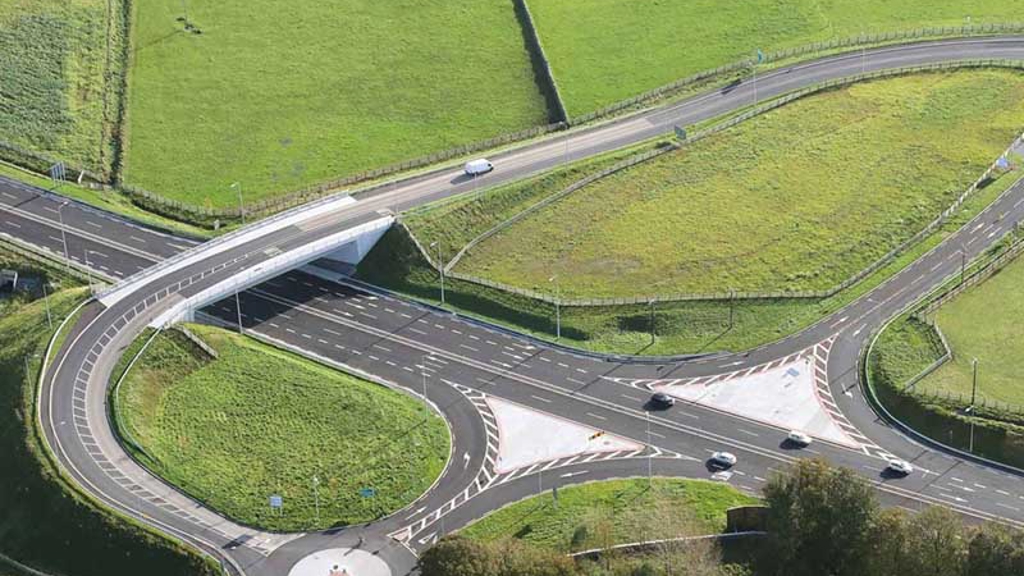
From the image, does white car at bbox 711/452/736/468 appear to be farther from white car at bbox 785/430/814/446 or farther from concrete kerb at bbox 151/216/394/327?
concrete kerb at bbox 151/216/394/327

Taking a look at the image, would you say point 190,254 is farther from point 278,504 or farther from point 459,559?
point 459,559

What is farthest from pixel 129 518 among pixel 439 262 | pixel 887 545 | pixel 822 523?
pixel 887 545

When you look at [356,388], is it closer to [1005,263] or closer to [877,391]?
[877,391]

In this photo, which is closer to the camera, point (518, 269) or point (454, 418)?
point (454, 418)

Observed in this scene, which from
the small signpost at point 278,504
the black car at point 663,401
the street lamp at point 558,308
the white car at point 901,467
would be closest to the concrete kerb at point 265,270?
the street lamp at point 558,308

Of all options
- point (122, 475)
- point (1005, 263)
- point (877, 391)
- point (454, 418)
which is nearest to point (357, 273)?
point (454, 418)

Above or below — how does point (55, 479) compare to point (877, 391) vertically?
below
